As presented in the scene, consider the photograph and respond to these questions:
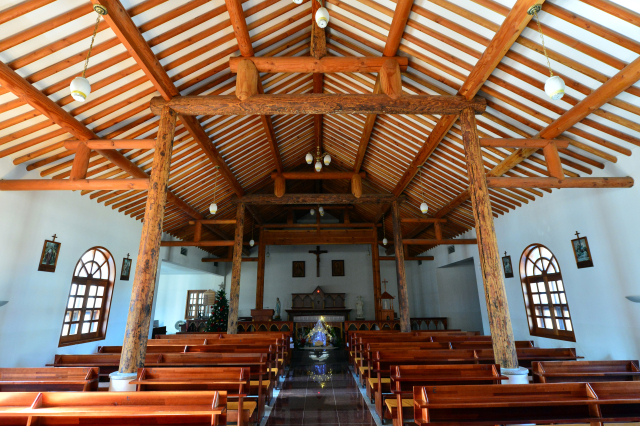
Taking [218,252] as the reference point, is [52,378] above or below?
below

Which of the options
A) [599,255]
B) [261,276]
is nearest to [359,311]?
[261,276]

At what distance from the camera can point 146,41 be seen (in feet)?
14.7

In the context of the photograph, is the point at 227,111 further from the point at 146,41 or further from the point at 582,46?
the point at 582,46

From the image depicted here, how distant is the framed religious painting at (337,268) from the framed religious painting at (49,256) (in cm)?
1077

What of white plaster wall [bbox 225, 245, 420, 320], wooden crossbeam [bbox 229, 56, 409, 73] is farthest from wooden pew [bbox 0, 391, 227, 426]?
white plaster wall [bbox 225, 245, 420, 320]

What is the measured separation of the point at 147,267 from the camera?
177 inches

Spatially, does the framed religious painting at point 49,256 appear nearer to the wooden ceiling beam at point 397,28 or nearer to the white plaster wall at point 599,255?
the wooden ceiling beam at point 397,28

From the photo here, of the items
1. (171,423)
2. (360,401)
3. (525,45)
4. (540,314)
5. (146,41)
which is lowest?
(360,401)

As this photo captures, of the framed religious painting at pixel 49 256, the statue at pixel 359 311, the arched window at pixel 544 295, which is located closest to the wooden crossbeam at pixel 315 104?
the framed religious painting at pixel 49 256

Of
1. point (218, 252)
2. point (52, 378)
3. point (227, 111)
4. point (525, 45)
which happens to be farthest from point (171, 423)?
point (218, 252)

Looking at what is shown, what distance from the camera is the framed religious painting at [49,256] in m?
6.27

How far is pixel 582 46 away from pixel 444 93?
204cm

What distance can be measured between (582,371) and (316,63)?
541 centimetres

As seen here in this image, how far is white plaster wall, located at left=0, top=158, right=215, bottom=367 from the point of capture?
557cm
